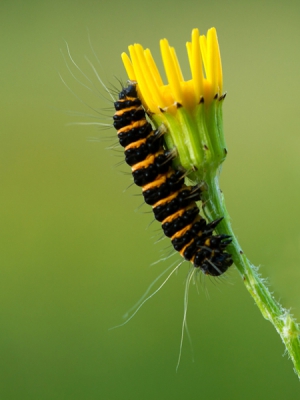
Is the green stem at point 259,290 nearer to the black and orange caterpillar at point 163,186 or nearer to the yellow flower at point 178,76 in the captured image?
the black and orange caterpillar at point 163,186

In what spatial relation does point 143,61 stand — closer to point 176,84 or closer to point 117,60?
point 176,84

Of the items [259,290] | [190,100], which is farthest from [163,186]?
[259,290]

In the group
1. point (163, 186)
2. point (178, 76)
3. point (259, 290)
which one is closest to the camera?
point (259, 290)

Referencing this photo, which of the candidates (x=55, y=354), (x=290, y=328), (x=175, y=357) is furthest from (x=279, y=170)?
(x=290, y=328)

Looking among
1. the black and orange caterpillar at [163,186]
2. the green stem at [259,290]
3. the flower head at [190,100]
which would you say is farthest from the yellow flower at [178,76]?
the green stem at [259,290]

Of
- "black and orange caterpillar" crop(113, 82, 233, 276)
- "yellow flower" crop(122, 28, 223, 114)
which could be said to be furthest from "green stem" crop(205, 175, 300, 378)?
"yellow flower" crop(122, 28, 223, 114)

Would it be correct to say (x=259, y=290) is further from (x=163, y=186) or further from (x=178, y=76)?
(x=178, y=76)
